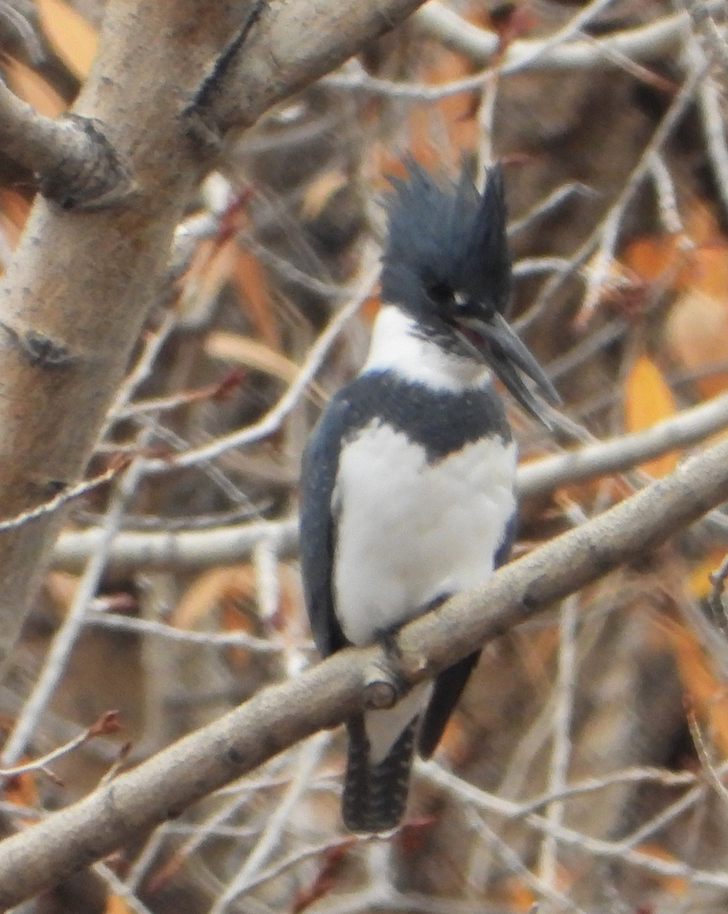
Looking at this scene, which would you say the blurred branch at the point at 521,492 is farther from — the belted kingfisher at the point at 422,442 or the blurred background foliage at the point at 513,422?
the belted kingfisher at the point at 422,442

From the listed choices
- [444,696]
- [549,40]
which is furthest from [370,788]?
[549,40]

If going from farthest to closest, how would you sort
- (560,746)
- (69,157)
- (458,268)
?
(560,746), (458,268), (69,157)

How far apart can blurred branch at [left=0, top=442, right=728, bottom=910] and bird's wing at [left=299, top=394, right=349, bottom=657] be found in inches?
21.8

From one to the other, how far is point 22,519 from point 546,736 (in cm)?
223

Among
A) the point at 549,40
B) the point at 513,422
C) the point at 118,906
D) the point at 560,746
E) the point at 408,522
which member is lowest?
the point at 118,906

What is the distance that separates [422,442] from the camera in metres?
1.92

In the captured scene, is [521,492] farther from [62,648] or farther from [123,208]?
[123,208]

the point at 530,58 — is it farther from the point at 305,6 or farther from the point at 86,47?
the point at 305,6

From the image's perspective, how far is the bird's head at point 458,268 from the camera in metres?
1.94

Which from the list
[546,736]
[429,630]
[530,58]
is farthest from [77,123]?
[546,736]

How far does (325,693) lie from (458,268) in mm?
749

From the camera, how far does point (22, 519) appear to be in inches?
53.3

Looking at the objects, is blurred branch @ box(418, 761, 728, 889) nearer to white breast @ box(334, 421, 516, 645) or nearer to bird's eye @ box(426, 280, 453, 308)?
white breast @ box(334, 421, 516, 645)

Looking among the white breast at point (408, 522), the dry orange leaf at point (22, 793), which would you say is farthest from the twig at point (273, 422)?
the dry orange leaf at point (22, 793)
